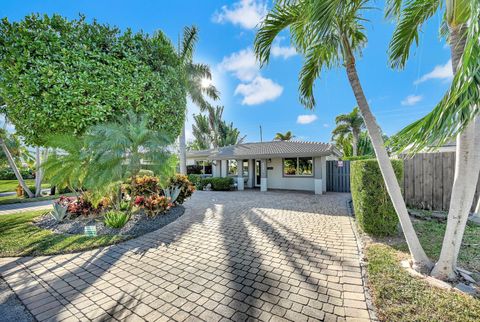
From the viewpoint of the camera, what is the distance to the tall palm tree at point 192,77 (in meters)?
12.4

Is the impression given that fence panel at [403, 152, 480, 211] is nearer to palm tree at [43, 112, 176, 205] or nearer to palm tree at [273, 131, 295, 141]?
palm tree at [43, 112, 176, 205]

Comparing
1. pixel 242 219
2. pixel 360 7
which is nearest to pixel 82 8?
pixel 360 7

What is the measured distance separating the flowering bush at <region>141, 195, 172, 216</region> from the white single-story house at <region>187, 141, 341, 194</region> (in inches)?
299

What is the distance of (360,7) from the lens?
132 inches

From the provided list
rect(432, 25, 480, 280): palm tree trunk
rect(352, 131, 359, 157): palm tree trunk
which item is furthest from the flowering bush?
rect(352, 131, 359, 157): palm tree trunk

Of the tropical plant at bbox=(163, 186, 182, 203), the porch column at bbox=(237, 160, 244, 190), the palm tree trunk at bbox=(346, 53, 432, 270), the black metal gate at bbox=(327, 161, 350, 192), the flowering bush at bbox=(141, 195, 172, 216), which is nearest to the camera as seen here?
the palm tree trunk at bbox=(346, 53, 432, 270)

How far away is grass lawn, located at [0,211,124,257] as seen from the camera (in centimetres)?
449

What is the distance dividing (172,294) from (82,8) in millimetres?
7398

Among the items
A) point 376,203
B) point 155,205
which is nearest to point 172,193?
point 155,205

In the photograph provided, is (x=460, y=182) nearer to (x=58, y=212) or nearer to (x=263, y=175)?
(x=58, y=212)

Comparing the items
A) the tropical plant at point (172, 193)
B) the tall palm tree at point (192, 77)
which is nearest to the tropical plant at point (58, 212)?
the tropical plant at point (172, 193)

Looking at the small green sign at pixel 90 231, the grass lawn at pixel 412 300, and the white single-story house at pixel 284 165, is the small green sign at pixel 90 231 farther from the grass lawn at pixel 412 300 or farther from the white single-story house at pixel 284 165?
the white single-story house at pixel 284 165

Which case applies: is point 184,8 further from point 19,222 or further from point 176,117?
point 19,222

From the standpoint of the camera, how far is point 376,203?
4.77m
